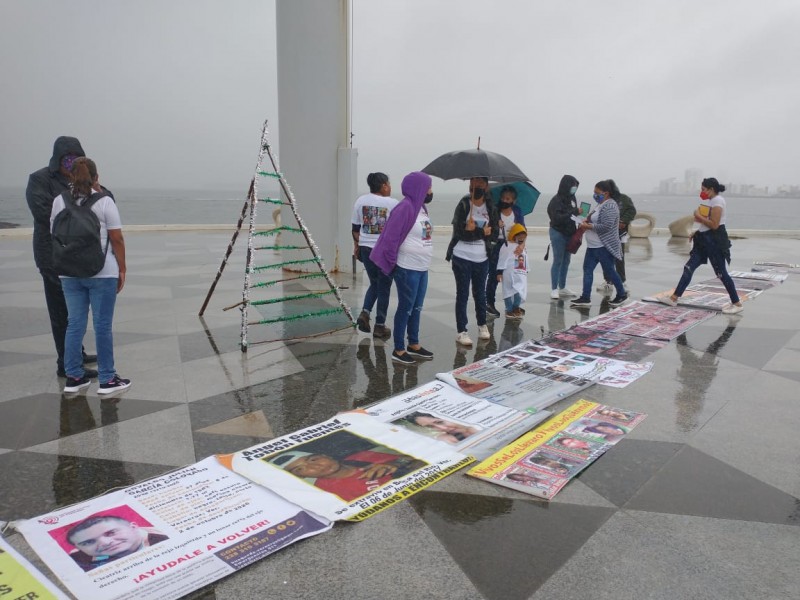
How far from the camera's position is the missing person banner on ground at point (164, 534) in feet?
7.60

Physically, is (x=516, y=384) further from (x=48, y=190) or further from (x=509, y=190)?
(x=48, y=190)

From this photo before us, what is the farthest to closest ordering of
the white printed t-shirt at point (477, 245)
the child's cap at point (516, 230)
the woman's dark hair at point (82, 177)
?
the child's cap at point (516, 230) < the white printed t-shirt at point (477, 245) < the woman's dark hair at point (82, 177)

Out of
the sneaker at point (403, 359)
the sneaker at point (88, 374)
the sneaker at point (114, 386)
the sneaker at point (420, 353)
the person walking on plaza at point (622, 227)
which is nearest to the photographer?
the sneaker at point (114, 386)

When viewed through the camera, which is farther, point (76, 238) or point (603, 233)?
point (603, 233)

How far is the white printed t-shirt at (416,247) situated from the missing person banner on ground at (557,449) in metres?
1.86

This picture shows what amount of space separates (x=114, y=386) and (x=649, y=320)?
19.7 feet

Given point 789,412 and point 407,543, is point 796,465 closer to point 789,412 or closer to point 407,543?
point 789,412

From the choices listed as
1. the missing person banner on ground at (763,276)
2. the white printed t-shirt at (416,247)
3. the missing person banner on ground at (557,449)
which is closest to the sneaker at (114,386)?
the white printed t-shirt at (416,247)

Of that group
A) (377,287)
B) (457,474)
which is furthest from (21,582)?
(377,287)

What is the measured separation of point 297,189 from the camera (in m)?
9.84

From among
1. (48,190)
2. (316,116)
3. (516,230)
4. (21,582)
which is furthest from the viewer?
(316,116)

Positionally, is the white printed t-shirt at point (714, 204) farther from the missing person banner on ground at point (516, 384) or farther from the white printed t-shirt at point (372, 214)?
the white printed t-shirt at point (372, 214)

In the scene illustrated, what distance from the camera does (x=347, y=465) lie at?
10.7 feet

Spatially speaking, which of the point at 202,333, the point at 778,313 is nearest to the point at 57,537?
the point at 202,333
